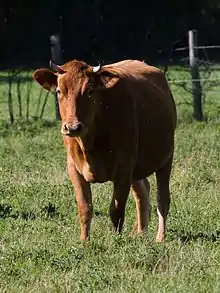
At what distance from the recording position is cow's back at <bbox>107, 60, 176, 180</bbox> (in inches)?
326

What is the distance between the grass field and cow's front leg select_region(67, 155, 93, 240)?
0.11 metres

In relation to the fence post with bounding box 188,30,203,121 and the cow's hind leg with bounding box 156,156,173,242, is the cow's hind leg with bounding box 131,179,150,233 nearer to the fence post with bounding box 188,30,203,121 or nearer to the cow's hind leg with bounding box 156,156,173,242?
the cow's hind leg with bounding box 156,156,173,242

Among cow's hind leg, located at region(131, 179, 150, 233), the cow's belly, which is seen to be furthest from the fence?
the cow's belly

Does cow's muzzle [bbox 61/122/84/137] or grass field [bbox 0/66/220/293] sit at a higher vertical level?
cow's muzzle [bbox 61/122/84/137]

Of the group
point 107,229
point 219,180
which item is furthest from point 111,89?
point 219,180

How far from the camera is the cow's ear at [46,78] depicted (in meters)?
7.89

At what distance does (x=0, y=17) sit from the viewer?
29312 millimetres

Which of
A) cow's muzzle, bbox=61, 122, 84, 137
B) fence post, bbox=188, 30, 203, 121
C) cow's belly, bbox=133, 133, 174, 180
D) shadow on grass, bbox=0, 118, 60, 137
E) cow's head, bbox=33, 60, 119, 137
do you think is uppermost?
cow's head, bbox=33, 60, 119, 137

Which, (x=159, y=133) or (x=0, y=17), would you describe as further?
(x=0, y=17)

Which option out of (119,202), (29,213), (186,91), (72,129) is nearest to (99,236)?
(119,202)

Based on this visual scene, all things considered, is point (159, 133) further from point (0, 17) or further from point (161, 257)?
point (0, 17)

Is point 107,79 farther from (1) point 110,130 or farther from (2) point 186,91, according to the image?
(2) point 186,91

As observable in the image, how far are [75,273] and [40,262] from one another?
A: 1.50ft


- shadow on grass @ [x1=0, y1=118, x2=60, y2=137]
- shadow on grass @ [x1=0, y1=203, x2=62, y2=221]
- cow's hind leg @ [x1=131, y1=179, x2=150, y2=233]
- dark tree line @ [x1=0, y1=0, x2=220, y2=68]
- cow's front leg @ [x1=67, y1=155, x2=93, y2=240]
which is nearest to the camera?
cow's front leg @ [x1=67, y1=155, x2=93, y2=240]
